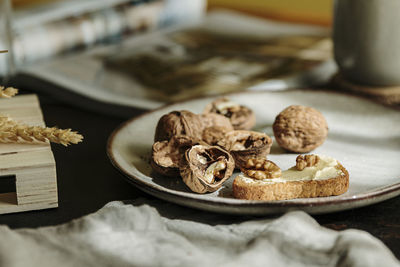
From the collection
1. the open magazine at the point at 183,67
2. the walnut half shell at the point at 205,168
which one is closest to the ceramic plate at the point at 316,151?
the walnut half shell at the point at 205,168

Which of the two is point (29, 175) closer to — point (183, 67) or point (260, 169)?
point (260, 169)

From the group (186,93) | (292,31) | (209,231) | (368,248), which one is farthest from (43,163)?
(292,31)

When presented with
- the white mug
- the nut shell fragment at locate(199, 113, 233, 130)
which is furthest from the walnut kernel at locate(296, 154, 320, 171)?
the white mug

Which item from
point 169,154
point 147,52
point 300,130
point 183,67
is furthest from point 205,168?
point 147,52

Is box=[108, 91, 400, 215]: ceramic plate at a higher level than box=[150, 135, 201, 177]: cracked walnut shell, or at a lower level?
lower

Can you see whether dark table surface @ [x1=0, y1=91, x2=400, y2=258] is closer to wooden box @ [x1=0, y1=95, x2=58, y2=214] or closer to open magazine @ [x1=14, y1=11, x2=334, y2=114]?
wooden box @ [x1=0, y1=95, x2=58, y2=214]
